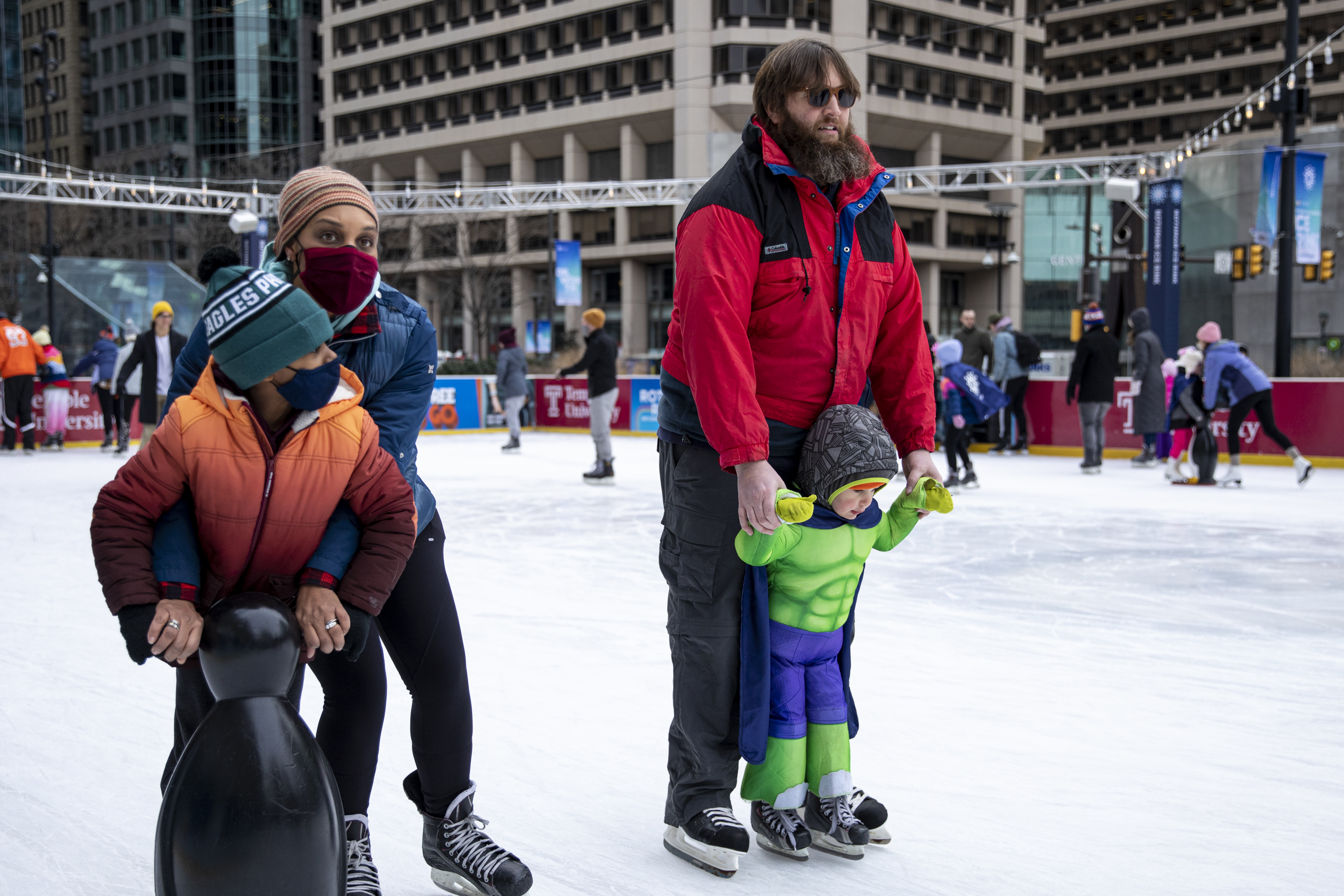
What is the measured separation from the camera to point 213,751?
5.25 feet

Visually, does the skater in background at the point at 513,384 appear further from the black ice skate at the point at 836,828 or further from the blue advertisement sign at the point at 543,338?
the blue advertisement sign at the point at 543,338

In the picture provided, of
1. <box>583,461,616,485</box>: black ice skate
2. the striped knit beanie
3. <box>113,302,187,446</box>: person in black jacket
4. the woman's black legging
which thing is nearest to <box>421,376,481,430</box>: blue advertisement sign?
<box>113,302,187,446</box>: person in black jacket

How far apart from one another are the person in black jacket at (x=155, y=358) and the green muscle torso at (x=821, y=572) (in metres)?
9.51

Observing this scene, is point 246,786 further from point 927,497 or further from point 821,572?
point 927,497

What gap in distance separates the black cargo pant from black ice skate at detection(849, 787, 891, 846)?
10.4 inches

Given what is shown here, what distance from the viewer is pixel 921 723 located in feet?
10.9

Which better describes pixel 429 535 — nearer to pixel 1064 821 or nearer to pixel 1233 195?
pixel 1064 821

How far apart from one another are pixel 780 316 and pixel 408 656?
98cm

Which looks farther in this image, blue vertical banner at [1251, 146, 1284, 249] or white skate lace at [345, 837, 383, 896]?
blue vertical banner at [1251, 146, 1284, 249]

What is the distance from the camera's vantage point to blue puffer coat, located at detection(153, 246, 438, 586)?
167 cm

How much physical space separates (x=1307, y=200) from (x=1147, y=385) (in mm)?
5245

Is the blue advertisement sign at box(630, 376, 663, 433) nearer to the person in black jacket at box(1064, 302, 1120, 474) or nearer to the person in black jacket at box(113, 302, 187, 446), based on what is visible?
the person in black jacket at box(1064, 302, 1120, 474)

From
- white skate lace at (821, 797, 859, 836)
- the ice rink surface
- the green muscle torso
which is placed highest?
the green muscle torso

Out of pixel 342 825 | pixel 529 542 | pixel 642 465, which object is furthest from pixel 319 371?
pixel 642 465
